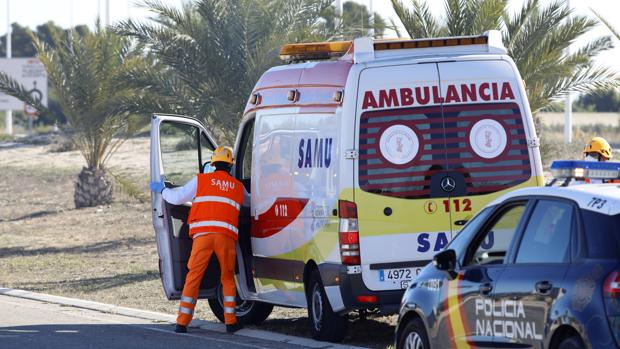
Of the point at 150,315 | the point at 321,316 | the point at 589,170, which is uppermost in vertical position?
the point at 589,170

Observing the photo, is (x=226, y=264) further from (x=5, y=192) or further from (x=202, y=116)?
(x=5, y=192)

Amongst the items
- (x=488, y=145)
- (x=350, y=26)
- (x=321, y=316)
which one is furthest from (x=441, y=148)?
(x=350, y=26)

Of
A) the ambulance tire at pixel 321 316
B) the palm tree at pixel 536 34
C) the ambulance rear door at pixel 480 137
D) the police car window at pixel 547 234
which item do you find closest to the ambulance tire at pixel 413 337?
the police car window at pixel 547 234

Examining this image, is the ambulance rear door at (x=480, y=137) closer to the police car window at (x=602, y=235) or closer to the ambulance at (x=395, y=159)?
the ambulance at (x=395, y=159)

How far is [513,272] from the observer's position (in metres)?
7.49

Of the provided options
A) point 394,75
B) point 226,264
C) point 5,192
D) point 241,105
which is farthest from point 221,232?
point 5,192

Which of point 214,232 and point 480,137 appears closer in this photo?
point 480,137

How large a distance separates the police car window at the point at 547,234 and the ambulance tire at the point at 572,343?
1.43ft

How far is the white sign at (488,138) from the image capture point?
11.0m

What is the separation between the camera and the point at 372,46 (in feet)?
36.1

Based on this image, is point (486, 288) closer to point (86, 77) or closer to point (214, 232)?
point (214, 232)

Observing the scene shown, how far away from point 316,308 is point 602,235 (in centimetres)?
506

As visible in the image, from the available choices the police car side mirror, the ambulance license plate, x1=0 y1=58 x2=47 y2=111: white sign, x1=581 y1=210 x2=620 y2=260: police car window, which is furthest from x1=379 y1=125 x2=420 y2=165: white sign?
x1=0 y1=58 x2=47 y2=111: white sign

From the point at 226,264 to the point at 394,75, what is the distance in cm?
263
